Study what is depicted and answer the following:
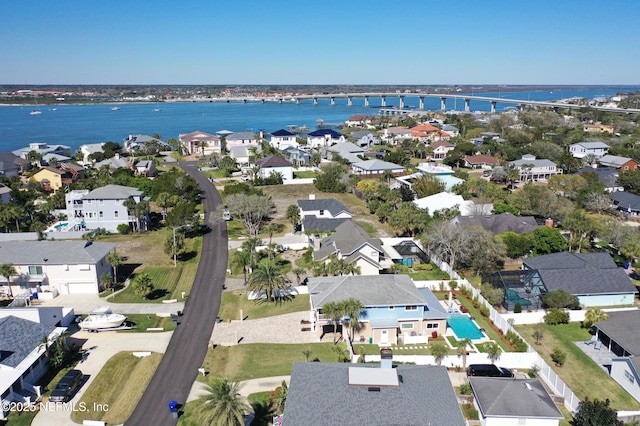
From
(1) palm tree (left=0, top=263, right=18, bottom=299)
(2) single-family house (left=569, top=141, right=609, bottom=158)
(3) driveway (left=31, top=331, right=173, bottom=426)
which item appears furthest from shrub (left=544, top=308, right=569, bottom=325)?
(2) single-family house (left=569, top=141, right=609, bottom=158)

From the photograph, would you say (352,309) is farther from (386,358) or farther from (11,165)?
(11,165)

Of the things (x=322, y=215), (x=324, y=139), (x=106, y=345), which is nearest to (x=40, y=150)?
(x=324, y=139)

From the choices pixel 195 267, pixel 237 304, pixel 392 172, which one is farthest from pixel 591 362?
pixel 392 172

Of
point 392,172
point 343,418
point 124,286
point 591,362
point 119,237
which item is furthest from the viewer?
point 392,172

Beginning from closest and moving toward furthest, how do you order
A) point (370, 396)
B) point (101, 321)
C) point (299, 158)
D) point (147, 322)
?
point (370, 396)
point (101, 321)
point (147, 322)
point (299, 158)

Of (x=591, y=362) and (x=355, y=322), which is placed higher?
(x=355, y=322)

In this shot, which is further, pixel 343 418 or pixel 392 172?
pixel 392 172

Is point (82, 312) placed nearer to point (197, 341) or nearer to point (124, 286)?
point (124, 286)
